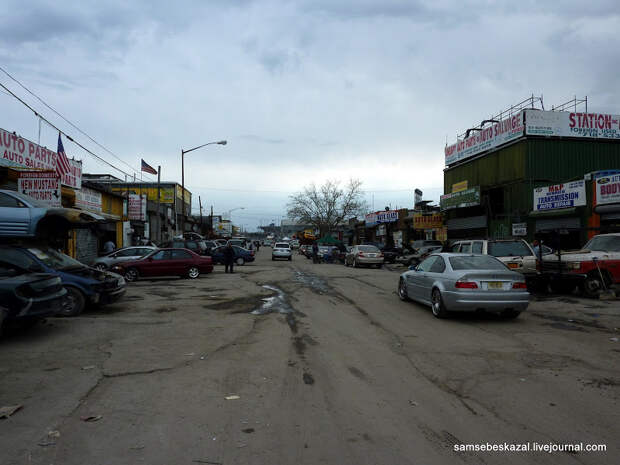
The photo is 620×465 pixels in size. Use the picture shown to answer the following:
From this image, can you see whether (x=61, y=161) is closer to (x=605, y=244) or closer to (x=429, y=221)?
(x=605, y=244)

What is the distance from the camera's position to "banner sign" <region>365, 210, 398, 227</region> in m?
46.3

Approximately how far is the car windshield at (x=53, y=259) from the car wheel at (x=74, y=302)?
570mm

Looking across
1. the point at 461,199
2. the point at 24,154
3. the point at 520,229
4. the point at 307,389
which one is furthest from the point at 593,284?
the point at 461,199

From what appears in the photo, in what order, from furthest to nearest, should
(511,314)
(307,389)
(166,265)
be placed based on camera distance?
(166,265), (511,314), (307,389)

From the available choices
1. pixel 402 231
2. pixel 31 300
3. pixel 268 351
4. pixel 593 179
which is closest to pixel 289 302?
pixel 268 351

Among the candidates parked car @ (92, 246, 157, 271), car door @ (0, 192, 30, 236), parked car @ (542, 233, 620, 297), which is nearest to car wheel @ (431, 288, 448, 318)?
parked car @ (542, 233, 620, 297)

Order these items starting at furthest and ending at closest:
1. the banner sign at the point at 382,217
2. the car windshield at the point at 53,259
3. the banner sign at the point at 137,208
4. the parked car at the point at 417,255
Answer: the banner sign at the point at 382,217, the banner sign at the point at 137,208, the parked car at the point at 417,255, the car windshield at the point at 53,259

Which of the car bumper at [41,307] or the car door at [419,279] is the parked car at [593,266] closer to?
the car door at [419,279]

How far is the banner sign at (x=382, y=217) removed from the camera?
152 feet

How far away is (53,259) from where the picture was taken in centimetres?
1016

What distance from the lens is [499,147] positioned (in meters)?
29.1

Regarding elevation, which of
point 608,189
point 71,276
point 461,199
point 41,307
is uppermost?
point 461,199

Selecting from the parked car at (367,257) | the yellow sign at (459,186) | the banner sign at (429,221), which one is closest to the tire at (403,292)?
the parked car at (367,257)

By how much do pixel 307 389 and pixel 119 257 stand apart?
17453 millimetres
